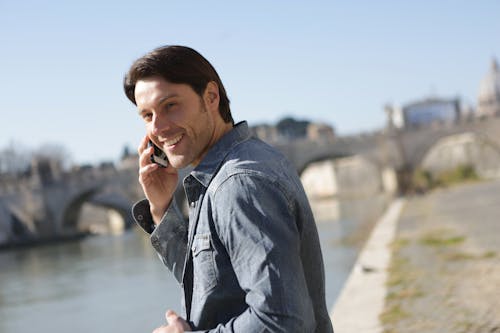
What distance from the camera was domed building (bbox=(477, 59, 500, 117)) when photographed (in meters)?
77.9

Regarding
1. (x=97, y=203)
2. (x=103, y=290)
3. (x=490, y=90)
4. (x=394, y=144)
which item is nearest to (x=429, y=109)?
(x=490, y=90)

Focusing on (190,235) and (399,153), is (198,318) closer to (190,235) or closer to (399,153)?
(190,235)

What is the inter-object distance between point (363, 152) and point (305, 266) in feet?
108

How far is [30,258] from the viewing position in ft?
64.1

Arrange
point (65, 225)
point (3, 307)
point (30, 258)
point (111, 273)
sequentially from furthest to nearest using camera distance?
point (65, 225) → point (30, 258) → point (111, 273) → point (3, 307)

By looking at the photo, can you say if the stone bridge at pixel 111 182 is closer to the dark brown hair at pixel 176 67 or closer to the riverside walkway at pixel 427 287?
the riverside walkway at pixel 427 287

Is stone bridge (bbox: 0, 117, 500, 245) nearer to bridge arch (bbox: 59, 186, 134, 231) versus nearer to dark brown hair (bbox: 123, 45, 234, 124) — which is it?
bridge arch (bbox: 59, 186, 134, 231)

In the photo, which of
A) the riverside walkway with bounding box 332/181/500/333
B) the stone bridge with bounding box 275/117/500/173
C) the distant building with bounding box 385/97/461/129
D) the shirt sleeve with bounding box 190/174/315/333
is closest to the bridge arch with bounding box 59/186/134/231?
the stone bridge with bounding box 275/117/500/173

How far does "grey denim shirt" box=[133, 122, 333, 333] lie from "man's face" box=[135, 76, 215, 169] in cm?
5

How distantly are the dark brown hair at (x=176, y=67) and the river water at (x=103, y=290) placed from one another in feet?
17.0

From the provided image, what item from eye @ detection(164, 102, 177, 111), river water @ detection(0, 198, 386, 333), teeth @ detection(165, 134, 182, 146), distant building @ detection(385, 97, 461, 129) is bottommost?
distant building @ detection(385, 97, 461, 129)

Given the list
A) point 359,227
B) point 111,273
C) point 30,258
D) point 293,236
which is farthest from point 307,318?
point 30,258

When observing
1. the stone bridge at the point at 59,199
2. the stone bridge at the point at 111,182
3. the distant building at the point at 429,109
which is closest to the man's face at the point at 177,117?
the stone bridge at the point at 111,182

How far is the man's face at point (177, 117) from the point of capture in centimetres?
122
